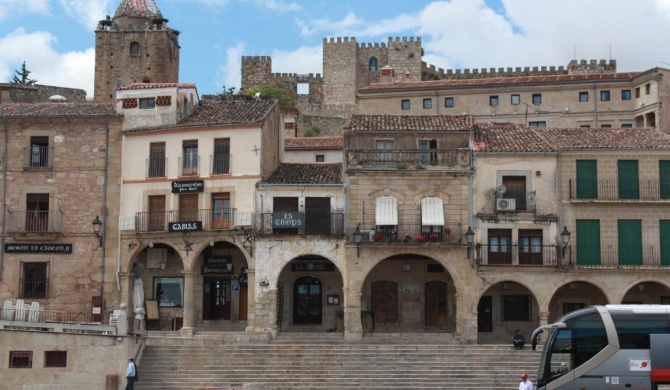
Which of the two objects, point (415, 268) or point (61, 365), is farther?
point (415, 268)

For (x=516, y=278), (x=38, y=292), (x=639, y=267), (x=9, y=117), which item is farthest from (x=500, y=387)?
(x=9, y=117)

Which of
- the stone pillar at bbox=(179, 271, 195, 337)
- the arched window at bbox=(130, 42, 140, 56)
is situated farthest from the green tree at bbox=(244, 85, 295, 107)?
the stone pillar at bbox=(179, 271, 195, 337)

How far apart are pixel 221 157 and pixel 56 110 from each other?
751cm

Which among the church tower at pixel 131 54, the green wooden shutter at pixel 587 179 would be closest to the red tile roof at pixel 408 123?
the green wooden shutter at pixel 587 179

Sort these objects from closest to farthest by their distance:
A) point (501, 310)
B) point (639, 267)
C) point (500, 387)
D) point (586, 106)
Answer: point (500, 387)
point (639, 267)
point (501, 310)
point (586, 106)

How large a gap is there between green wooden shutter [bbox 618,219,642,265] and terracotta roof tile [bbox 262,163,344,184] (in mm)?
11154

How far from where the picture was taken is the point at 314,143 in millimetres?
57094

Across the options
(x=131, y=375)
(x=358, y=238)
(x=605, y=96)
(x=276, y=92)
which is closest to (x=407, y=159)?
(x=358, y=238)

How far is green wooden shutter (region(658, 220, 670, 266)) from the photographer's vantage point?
3884cm

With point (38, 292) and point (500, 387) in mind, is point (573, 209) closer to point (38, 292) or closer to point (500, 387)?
point (500, 387)

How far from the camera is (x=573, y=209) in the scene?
39406 millimetres

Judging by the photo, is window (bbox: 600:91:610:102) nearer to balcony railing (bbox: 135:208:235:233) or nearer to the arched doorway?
the arched doorway

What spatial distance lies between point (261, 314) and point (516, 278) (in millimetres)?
9930

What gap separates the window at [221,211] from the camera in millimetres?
40156
